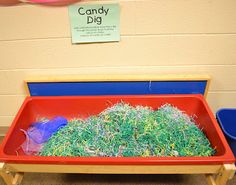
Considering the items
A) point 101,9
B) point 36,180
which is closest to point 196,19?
point 101,9

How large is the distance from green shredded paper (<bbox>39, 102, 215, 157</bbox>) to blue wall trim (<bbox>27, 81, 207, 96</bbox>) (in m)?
0.10

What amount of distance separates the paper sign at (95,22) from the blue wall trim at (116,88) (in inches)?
9.7

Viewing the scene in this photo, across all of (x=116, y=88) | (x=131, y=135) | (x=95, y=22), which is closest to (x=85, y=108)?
(x=116, y=88)

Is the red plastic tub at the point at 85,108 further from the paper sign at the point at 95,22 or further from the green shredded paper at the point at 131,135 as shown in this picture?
the paper sign at the point at 95,22

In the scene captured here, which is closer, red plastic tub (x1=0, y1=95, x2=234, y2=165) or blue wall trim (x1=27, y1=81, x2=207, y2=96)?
red plastic tub (x1=0, y1=95, x2=234, y2=165)

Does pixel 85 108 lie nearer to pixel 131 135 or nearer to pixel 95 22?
pixel 131 135

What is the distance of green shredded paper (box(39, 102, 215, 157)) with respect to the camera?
95 cm

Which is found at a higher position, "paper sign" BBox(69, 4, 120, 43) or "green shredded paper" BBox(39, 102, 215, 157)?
"paper sign" BBox(69, 4, 120, 43)

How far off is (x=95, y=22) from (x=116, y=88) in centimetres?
37

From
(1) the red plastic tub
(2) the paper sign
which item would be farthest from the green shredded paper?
(2) the paper sign

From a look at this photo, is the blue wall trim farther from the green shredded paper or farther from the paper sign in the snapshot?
the paper sign

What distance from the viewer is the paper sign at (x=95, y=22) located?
0.98 meters

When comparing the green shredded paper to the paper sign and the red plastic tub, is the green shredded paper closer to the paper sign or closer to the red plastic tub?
the red plastic tub

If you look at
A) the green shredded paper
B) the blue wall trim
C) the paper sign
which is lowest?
the green shredded paper
